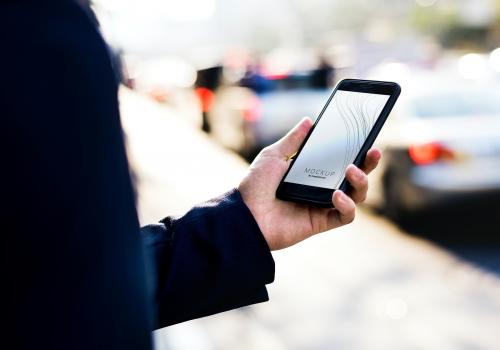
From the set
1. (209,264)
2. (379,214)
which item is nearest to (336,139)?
(209,264)

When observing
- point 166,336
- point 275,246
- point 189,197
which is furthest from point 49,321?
point 189,197

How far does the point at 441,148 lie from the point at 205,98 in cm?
1261

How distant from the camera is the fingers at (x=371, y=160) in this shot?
178 centimetres

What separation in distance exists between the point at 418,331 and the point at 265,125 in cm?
849

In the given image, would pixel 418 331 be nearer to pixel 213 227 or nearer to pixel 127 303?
pixel 213 227

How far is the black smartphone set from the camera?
1.78m

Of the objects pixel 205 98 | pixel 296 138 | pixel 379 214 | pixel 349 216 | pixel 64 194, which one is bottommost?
pixel 205 98

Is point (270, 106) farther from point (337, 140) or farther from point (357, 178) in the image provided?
point (357, 178)

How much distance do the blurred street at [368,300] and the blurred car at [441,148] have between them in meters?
0.38

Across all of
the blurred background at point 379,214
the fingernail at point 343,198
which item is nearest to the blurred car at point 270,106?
the blurred background at point 379,214

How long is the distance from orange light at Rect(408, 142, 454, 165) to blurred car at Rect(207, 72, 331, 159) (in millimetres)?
5159

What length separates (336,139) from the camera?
1.90m

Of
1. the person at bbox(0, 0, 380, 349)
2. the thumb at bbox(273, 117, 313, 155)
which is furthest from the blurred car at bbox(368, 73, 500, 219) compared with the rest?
the person at bbox(0, 0, 380, 349)

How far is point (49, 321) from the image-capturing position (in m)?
0.88
